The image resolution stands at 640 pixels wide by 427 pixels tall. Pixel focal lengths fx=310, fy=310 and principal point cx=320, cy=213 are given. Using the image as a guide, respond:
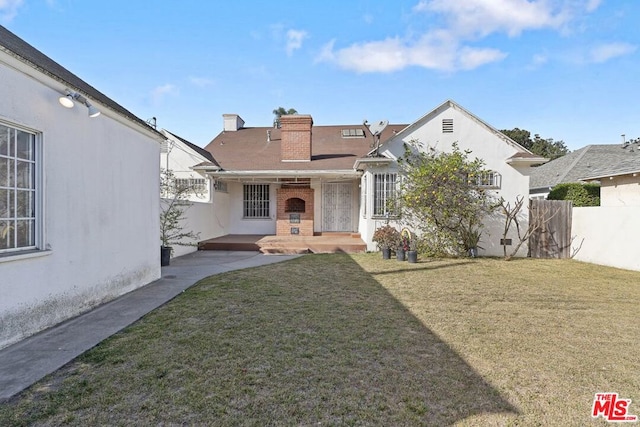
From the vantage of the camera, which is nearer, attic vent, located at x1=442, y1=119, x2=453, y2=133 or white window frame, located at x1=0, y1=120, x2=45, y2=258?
white window frame, located at x1=0, y1=120, x2=45, y2=258

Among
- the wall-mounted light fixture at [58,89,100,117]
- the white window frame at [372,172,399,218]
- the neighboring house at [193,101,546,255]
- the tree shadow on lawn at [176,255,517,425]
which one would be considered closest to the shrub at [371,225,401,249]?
the neighboring house at [193,101,546,255]

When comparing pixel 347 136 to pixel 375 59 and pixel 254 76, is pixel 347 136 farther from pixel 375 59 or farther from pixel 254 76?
pixel 254 76

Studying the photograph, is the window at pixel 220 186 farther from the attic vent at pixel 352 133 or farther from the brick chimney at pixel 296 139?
the attic vent at pixel 352 133

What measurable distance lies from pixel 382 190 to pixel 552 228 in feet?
22.2

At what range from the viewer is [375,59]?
622 inches

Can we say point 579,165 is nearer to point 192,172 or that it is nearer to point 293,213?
point 293,213

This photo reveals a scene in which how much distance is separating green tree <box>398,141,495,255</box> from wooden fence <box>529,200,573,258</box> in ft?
6.36

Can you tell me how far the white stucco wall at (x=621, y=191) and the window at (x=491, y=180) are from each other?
17.5 feet

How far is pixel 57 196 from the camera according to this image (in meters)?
4.63

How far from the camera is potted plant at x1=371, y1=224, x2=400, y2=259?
1128cm

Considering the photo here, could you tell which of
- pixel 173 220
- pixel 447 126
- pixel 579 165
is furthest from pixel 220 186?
pixel 579 165

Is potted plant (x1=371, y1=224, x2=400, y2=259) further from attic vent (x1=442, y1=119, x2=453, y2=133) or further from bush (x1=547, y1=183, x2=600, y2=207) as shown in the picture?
bush (x1=547, y1=183, x2=600, y2=207)

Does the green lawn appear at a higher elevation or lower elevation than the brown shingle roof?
lower

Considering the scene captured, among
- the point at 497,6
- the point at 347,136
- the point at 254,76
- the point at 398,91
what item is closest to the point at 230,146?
the point at 254,76
